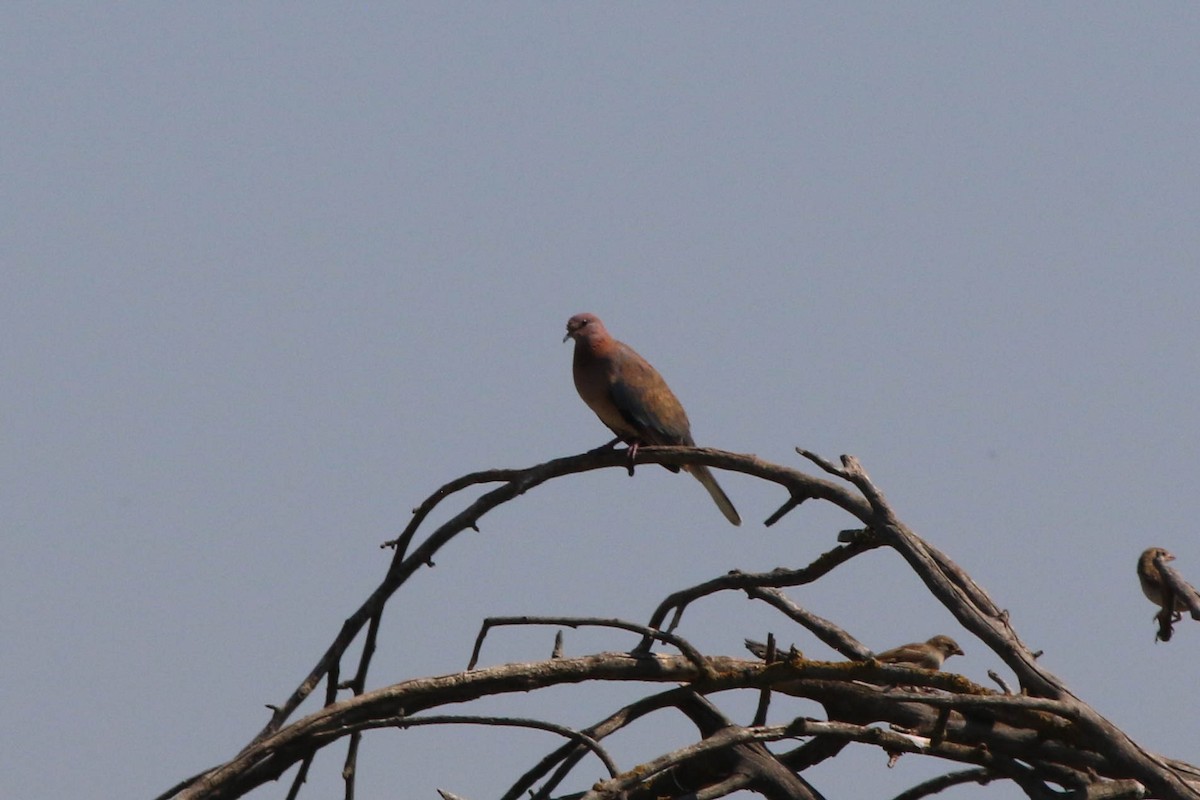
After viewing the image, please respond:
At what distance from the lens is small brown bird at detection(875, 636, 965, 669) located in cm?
905

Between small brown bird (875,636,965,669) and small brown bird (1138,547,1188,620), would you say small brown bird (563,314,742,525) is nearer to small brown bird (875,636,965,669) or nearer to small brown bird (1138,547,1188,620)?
small brown bird (875,636,965,669)

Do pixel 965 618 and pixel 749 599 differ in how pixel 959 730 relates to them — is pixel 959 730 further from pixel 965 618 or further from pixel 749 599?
pixel 749 599

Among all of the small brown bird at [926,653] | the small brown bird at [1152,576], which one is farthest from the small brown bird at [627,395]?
the small brown bird at [1152,576]

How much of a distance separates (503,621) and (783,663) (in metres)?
1.05

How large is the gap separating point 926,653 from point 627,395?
1.98 meters

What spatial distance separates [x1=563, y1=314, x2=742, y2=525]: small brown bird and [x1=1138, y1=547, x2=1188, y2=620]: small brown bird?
7.49ft

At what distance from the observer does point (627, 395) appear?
9.88 meters

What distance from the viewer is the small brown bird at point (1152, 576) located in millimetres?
7824

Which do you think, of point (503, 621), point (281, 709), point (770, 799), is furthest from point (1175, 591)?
point (281, 709)

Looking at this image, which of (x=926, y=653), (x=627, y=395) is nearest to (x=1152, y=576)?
(x=926, y=653)

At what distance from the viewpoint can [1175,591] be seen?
7449 mm

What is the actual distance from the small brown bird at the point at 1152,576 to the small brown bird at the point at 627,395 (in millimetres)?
2282

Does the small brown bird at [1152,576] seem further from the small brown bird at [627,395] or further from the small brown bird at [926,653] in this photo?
the small brown bird at [627,395]

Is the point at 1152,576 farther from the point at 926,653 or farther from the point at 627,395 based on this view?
the point at 627,395
